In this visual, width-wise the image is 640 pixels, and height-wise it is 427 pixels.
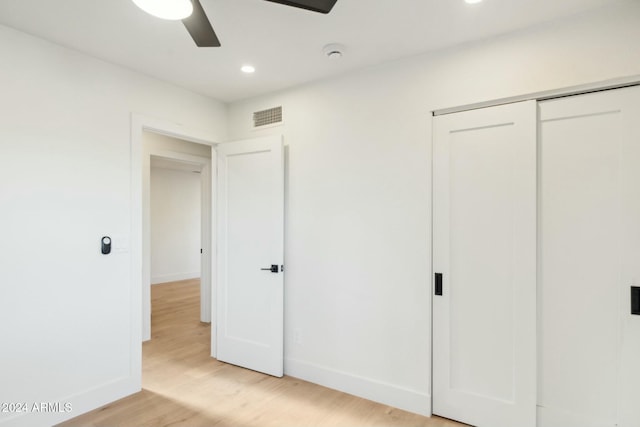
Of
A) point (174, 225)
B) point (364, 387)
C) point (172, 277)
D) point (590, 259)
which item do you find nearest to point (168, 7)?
point (590, 259)

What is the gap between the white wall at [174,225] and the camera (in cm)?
785

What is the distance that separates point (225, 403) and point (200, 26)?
261 cm

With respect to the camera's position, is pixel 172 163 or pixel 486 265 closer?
pixel 486 265

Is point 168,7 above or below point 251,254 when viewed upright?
above

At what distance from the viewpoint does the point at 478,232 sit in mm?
2422

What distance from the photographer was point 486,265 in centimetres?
239

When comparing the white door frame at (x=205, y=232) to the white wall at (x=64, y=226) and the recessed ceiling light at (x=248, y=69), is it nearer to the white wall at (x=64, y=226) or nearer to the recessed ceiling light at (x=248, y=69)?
the white wall at (x=64, y=226)

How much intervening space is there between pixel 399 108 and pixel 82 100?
2.41 metres

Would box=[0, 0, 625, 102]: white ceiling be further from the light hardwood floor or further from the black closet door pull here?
the light hardwood floor

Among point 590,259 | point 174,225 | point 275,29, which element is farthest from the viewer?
point 174,225

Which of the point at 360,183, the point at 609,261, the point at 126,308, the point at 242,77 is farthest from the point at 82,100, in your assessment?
the point at 609,261

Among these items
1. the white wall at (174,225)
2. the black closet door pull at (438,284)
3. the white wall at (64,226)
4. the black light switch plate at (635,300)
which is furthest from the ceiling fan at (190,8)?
the white wall at (174,225)

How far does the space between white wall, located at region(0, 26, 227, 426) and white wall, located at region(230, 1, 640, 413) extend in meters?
1.41

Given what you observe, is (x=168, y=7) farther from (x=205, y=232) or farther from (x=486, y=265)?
(x=205, y=232)
